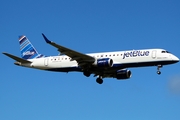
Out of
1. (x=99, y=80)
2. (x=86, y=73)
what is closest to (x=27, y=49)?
(x=99, y=80)

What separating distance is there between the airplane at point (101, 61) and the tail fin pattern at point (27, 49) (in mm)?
1115

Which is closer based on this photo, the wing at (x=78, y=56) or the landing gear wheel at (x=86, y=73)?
the wing at (x=78, y=56)

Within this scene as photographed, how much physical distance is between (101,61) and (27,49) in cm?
1695

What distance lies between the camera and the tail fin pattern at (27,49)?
71.7 metres

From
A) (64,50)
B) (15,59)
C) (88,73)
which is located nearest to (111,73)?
(88,73)

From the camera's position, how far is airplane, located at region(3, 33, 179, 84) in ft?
197

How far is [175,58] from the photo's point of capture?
198ft

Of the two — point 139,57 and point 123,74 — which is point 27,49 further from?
point 139,57

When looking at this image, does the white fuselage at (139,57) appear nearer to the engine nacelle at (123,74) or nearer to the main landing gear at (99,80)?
the engine nacelle at (123,74)

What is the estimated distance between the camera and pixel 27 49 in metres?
73.2

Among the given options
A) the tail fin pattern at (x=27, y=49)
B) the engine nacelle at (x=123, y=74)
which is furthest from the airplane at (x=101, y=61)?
the tail fin pattern at (x=27, y=49)

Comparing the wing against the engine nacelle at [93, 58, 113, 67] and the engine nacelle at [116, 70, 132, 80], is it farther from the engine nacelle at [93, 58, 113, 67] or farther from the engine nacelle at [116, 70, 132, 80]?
the engine nacelle at [116, 70, 132, 80]

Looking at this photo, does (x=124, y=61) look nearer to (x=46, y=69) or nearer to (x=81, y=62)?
(x=81, y=62)

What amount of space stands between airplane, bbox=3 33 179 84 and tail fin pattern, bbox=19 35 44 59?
112 cm
